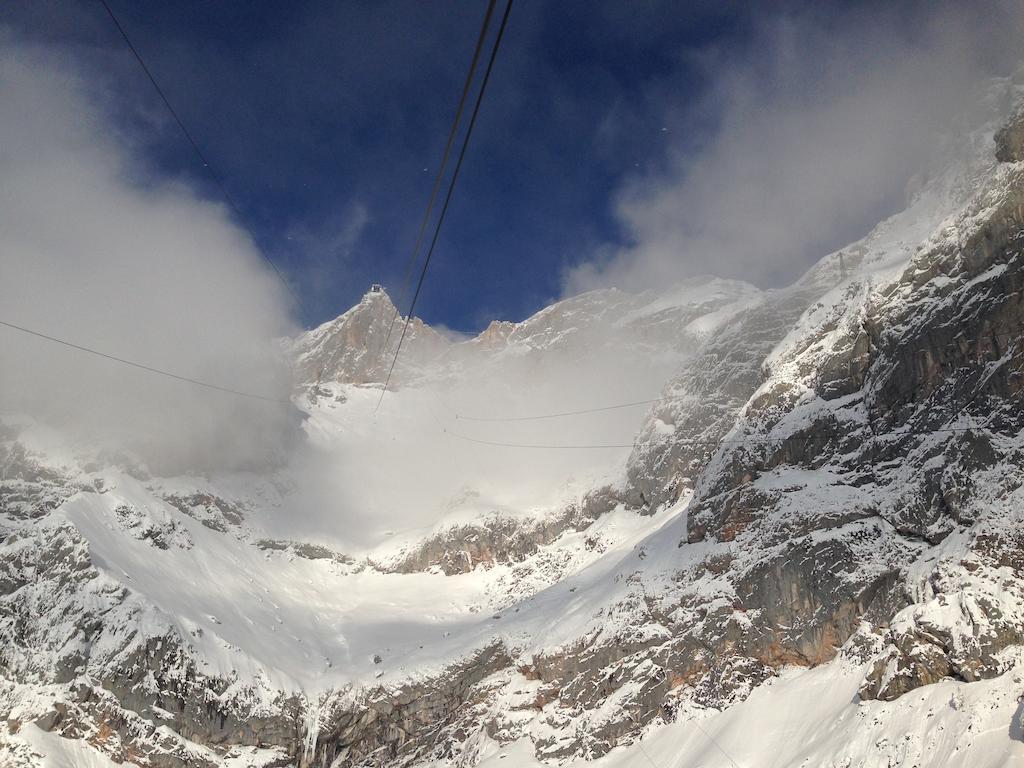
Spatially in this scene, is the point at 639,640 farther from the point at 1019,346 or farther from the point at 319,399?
the point at 319,399

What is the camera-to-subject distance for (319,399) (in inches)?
7028

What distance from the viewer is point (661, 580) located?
67000 millimetres

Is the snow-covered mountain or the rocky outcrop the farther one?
the rocky outcrop

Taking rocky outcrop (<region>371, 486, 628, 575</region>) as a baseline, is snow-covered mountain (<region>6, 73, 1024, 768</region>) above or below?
below

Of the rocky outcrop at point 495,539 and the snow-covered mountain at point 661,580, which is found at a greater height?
the rocky outcrop at point 495,539

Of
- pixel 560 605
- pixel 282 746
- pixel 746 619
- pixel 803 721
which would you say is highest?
pixel 560 605

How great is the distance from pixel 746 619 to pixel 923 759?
764 inches

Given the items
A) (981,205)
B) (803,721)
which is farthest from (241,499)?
(981,205)

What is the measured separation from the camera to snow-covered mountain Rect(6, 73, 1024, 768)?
151 feet

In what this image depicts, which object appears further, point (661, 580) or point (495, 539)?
point (495, 539)

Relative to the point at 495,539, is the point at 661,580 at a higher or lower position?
lower

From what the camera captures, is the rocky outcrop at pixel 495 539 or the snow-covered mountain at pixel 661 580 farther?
the rocky outcrop at pixel 495 539

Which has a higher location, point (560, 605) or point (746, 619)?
point (560, 605)

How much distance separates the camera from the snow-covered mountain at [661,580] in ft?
151
